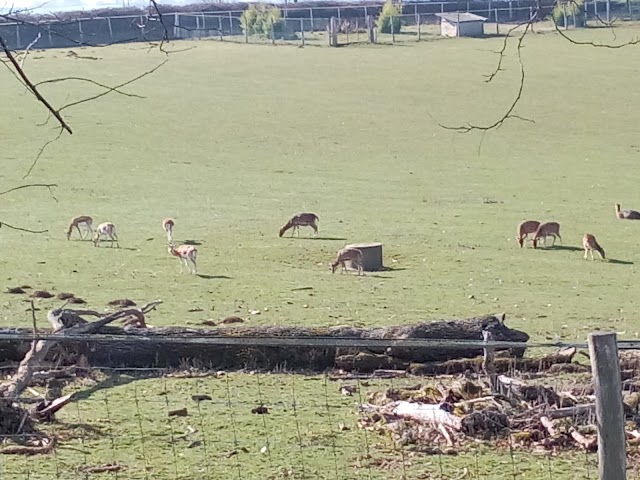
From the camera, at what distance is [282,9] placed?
205ft

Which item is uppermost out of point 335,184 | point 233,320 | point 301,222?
point 233,320

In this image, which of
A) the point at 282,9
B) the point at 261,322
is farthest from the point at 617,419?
the point at 282,9

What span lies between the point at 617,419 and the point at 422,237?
16.3 meters

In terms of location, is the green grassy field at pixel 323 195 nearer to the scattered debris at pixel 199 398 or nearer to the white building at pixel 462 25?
the scattered debris at pixel 199 398

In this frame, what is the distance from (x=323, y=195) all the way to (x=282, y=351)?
15434 millimetres

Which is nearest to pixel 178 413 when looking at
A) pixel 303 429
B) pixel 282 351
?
pixel 303 429

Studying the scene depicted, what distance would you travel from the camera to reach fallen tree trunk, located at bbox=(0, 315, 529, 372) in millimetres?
10422

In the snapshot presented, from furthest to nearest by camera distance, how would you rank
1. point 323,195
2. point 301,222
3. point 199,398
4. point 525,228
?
point 323,195 < point 301,222 < point 525,228 < point 199,398

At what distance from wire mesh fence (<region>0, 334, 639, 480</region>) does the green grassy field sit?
0.05 meters

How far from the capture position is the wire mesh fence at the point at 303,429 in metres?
7.49

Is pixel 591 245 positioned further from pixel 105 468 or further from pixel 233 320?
pixel 105 468

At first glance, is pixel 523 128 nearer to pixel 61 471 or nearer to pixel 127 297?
pixel 127 297

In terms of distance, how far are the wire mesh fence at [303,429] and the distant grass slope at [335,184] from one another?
2.14 meters

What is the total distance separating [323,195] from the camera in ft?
85.2
